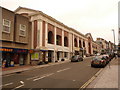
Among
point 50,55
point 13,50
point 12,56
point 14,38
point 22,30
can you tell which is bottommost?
point 50,55

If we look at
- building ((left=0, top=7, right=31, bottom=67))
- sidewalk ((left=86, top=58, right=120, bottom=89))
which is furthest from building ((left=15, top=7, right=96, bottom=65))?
sidewalk ((left=86, top=58, right=120, bottom=89))

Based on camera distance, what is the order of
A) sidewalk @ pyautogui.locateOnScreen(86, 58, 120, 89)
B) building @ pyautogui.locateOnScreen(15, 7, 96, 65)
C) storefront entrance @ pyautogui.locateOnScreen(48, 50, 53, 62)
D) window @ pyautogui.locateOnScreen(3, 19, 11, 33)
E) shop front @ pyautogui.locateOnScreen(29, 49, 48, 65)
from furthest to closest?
storefront entrance @ pyautogui.locateOnScreen(48, 50, 53, 62) → building @ pyautogui.locateOnScreen(15, 7, 96, 65) → shop front @ pyautogui.locateOnScreen(29, 49, 48, 65) → window @ pyautogui.locateOnScreen(3, 19, 11, 33) → sidewalk @ pyautogui.locateOnScreen(86, 58, 120, 89)

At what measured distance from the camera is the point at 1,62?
56.2 feet

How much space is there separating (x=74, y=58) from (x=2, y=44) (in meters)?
16.7

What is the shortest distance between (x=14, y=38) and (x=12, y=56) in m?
3.15

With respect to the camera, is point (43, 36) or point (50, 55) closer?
point (43, 36)

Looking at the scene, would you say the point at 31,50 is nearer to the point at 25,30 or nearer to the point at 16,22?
the point at 25,30

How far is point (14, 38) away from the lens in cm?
1959

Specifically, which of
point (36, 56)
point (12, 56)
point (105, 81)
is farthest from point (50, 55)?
point (105, 81)

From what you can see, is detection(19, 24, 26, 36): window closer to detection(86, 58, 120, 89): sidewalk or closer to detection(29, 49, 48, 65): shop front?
detection(29, 49, 48, 65): shop front

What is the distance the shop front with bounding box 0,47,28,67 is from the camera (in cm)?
Result: 1754

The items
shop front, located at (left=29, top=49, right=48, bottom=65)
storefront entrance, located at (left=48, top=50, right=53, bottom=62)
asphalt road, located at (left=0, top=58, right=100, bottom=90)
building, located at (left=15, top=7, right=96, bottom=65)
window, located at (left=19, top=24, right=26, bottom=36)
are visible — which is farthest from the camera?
storefront entrance, located at (left=48, top=50, right=53, bottom=62)

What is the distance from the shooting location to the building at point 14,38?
57.8 feet

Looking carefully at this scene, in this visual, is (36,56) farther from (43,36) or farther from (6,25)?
(6,25)
